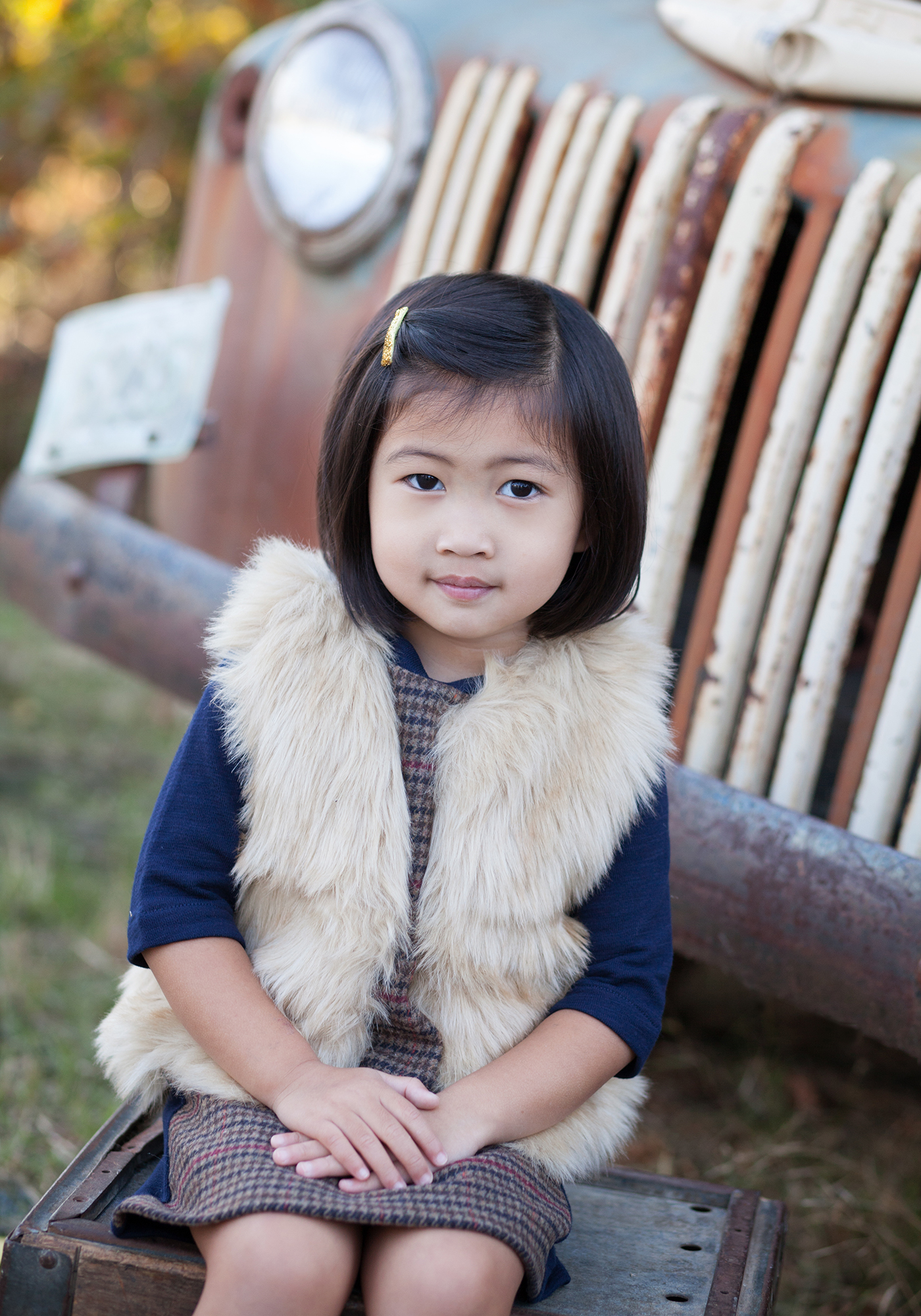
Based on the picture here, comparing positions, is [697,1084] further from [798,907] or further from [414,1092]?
[414,1092]

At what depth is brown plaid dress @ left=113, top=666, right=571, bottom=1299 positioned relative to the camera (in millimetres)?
1040

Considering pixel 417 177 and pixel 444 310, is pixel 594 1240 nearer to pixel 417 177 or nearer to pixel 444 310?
pixel 444 310

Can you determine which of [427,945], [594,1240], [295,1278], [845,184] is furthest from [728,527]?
[295,1278]

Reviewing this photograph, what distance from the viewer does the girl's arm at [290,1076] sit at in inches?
42.4

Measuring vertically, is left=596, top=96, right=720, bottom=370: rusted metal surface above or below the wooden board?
above

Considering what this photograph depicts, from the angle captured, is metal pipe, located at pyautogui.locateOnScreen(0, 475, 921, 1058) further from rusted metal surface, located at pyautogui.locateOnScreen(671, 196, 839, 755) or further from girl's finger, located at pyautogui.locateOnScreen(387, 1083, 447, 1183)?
girl's finger, located at pyautogui.locateOnScreen(387, 1083, 447, 1183)

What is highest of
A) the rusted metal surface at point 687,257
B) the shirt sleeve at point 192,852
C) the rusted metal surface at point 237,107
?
the rusted metal surface at point 237,107

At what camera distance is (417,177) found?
6.90 feet

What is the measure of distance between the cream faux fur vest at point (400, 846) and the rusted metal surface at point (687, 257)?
0.62 metres

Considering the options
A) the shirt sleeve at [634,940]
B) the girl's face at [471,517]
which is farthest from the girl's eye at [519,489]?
the shirt sleeve at [634,940]

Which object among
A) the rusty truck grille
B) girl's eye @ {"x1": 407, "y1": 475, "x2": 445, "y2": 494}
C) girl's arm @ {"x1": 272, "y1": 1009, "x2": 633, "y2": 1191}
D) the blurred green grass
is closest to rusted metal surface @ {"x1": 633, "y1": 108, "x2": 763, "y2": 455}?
the rusty truck grille

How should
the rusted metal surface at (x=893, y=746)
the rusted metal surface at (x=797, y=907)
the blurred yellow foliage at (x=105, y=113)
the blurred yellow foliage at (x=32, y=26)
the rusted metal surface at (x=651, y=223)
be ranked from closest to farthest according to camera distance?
the rusted metal surface at (x=797, y=907), the rusted metal surface at (x=893, y=746), the rusted metal surface at (x=651, y=223), the blurred yellow foliage at (x=32, y=26), the blurred yellow foliage at (x=105, y=113)

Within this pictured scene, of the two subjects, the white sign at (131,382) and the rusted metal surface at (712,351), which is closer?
the rusted metal surface at (712,351)

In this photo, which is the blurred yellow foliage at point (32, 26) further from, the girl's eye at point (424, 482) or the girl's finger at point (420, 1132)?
the girl's finger at point (420, 1132)
